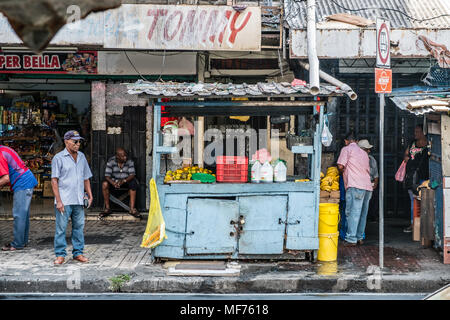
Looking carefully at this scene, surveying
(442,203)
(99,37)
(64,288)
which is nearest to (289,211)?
(442,203)

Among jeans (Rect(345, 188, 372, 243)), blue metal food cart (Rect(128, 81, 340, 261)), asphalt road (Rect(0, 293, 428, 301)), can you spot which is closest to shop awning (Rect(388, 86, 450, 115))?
blue metal food cart (Rect(128, 81, 340, 261))

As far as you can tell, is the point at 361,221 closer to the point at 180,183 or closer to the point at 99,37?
the point at 180,183

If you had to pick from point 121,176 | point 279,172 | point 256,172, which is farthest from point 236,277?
point 121,176

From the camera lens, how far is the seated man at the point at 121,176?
39.1 feet

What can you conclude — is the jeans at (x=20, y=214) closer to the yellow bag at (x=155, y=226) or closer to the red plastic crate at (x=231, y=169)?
the yellow bag at (x=155, y=226)

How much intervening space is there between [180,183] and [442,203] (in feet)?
13.3

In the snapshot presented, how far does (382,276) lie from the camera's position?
770 cm

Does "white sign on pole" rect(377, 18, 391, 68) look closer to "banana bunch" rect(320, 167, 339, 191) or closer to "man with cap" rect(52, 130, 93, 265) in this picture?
"banana bunch" rect(320, 167, 339, 191)

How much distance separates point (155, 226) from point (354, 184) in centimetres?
358

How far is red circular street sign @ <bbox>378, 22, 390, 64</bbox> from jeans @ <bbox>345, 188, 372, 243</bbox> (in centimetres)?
254

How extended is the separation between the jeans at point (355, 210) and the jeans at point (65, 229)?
457 centimetres

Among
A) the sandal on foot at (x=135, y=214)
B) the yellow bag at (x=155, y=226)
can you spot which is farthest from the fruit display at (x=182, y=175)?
the sandal on foot at (x=135, y=214)

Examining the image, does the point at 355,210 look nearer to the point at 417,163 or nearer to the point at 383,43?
the point at 417,163

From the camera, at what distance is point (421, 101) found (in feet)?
27.5
